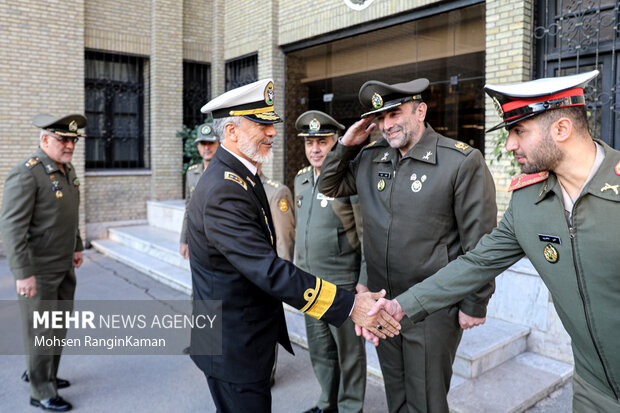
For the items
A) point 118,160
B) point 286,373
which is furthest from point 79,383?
point 118,160

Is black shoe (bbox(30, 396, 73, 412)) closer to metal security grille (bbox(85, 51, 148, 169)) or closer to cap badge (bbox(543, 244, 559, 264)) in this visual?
cap badge (bbox(543, 244, 559, 264))

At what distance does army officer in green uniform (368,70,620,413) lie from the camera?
1652mm

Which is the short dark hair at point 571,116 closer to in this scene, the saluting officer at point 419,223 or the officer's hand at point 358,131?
the saluting officer at point 419,223

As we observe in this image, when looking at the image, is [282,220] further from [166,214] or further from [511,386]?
[166,214]

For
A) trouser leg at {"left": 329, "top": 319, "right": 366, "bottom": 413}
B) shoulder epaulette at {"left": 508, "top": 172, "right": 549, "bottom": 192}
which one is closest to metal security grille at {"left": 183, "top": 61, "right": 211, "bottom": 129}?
trouser leg at {"left": 329, "top": 319, "right": 366, "bottom": 413}

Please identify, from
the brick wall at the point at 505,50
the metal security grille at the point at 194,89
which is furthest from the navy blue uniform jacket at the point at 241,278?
the metal security grille at the point at 194,89

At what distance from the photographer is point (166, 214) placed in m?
10.5

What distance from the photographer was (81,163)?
33.4 feet

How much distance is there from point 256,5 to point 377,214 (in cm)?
868

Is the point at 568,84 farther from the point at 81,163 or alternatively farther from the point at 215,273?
the point at 81,163

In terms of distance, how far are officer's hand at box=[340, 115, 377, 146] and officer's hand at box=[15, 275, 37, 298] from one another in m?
2.60

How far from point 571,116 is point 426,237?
3.16ft

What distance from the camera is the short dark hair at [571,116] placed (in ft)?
5.74

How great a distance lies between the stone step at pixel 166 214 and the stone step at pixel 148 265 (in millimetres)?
1005
